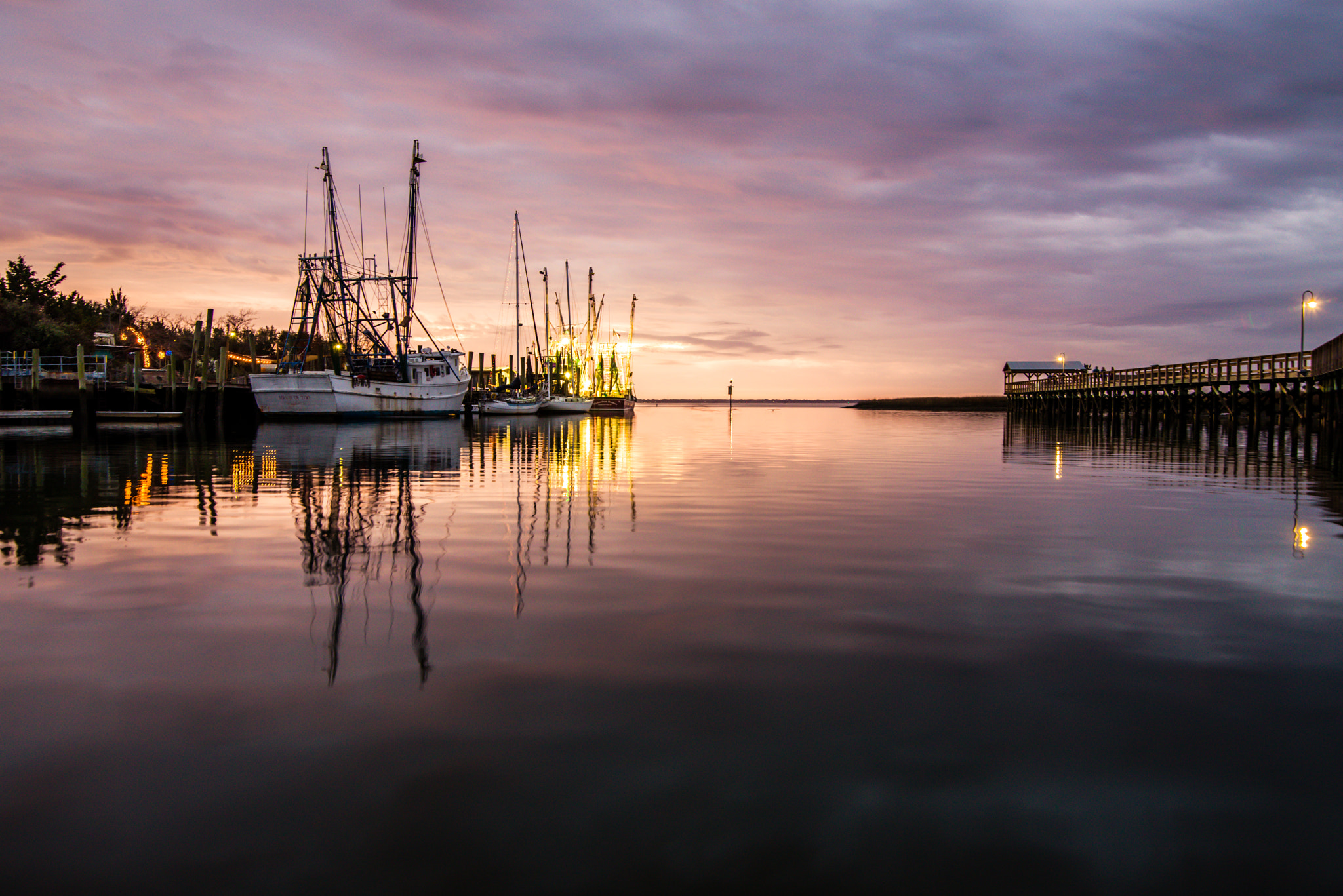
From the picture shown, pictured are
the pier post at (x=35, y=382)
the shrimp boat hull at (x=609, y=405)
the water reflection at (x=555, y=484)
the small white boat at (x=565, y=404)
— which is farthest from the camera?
the shrimp boat hull at (x=609, y=405)

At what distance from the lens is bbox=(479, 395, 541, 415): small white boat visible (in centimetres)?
7375

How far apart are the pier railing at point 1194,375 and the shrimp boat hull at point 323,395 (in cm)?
4971

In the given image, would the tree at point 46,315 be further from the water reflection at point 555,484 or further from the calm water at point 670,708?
the calm water at point 670,708

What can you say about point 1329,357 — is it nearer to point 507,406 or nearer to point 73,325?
point 507,406

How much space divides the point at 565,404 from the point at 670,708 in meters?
80.3

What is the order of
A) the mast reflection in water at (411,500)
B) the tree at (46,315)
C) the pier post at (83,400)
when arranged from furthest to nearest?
the tree at (46,315)
the pier post at (83,400)
the mast reflection in water at (411,500)

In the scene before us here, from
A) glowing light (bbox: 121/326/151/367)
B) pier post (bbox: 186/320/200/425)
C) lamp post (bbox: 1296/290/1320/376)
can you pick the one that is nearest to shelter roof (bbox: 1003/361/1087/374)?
lamp post (bbox: 1296/290/1320/376)

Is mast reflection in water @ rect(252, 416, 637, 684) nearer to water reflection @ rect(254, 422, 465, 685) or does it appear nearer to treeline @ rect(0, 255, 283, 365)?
water reflection @ rect(254, 422, 465, 685)

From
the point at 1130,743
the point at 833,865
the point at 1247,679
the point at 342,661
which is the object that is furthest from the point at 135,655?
the point at 1247,679

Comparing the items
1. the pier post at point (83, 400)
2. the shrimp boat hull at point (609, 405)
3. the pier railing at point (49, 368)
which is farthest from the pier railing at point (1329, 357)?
the shrimp boat hull at point (609, 405)

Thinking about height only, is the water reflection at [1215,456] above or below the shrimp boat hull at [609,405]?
below

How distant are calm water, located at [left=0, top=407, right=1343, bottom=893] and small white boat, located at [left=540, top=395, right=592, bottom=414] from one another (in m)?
70.5

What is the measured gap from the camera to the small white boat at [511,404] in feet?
242

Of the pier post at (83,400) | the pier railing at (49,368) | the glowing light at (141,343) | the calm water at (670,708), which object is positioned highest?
the glowing light at (141,343)
